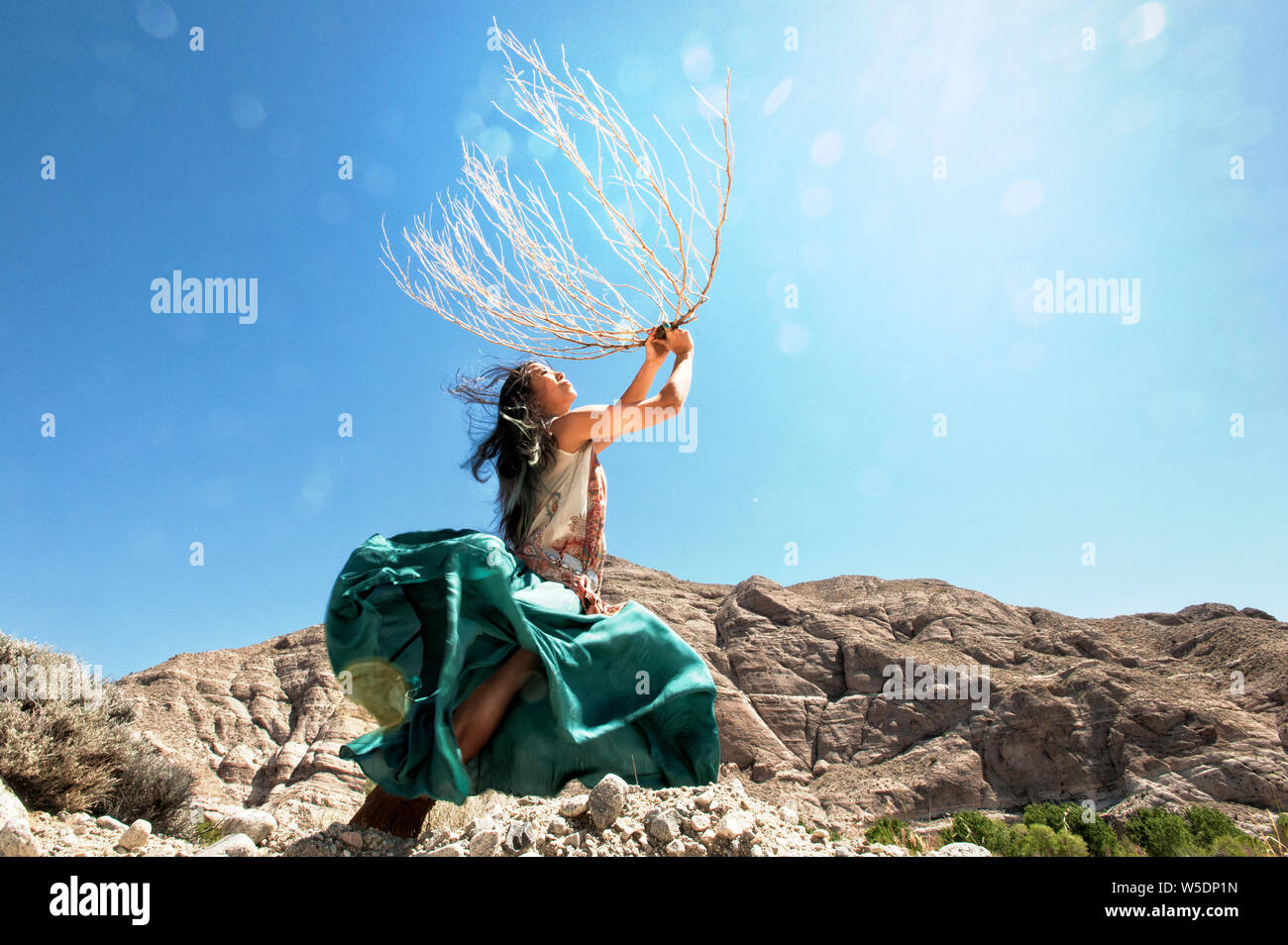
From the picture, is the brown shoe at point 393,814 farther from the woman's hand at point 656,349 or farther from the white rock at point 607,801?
the woman's hand at point 656,349

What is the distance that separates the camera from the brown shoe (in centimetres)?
291

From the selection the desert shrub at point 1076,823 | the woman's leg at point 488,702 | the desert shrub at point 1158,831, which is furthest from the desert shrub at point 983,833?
the woman's leg at point 488,702

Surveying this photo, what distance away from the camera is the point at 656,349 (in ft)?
13.1

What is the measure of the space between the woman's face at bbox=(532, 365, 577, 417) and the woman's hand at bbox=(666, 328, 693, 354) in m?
0.59

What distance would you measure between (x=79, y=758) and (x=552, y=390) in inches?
157

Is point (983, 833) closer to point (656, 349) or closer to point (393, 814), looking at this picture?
point (656, 349)

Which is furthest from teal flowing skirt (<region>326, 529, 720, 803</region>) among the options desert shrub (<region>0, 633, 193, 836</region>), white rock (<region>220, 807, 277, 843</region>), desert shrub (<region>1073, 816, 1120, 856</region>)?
desert shrub (<region>1073, 816, 1120, 856</region>)

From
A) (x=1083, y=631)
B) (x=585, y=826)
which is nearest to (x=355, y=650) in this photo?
(x=585, y=826)

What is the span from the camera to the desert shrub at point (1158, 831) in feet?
41.6

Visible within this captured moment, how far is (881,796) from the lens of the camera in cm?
1792

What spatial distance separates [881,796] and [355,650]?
1789cm

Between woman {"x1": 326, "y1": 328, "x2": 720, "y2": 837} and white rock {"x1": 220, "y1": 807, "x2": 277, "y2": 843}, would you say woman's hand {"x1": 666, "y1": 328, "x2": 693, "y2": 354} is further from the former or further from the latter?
white rock {"x1": 220, "y1": 807, "x2": 277, "y2": 843}

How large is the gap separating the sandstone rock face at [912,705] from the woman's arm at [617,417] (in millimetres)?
10993
